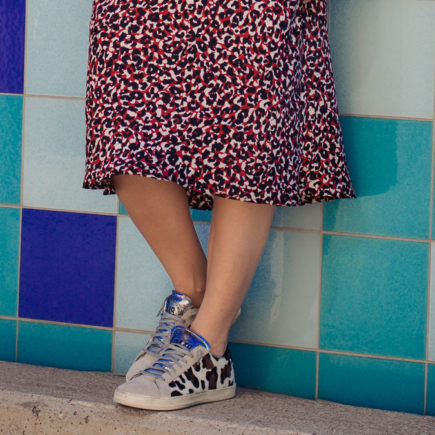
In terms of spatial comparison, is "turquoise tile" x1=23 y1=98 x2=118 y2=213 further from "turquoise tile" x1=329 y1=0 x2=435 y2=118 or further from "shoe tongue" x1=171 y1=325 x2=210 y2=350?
"turquoise tile" x1=329 y1=0 x2=435 y2=118

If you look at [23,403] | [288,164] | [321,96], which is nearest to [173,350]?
[23,403]

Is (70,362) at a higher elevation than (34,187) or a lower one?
lower

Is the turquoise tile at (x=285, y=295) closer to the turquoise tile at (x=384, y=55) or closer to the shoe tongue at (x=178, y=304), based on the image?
the shoe tongue at (x=178, y=304)

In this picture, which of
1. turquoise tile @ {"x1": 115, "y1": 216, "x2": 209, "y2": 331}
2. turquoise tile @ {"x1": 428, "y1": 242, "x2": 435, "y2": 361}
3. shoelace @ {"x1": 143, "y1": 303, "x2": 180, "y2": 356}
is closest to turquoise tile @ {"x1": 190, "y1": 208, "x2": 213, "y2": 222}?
turquoise tile @ {"x1": 115, "y1": 216, "x2": 209, "y2": 331}

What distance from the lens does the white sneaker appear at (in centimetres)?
138

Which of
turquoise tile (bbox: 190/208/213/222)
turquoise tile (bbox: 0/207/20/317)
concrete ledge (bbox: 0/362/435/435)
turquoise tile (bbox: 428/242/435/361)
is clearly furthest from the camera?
turquoise tile (bbox: 0/207/20/317)

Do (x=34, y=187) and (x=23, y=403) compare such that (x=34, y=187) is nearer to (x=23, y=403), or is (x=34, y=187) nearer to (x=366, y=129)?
(x=23, y=403)

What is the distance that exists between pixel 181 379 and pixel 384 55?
80 cm

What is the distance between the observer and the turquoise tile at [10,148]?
5.47 ft

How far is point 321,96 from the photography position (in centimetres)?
138

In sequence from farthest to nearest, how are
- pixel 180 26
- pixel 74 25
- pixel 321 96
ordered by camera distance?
pixel 74 25, pixel 321 96, pixel 180 26

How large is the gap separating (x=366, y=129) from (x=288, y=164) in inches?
10.9

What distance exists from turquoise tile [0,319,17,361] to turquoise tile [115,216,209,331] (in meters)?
0.28

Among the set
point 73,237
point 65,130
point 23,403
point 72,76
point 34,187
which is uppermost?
point 72,76
